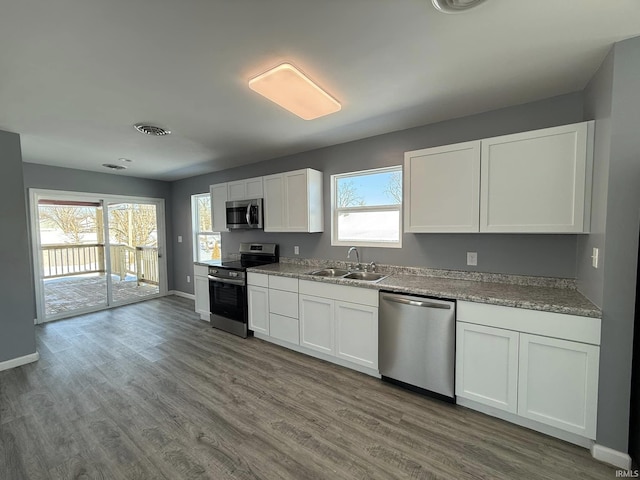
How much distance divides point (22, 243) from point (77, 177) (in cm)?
211

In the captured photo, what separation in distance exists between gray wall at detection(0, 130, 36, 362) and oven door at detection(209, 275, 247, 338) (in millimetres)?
1958

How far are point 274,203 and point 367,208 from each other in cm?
132

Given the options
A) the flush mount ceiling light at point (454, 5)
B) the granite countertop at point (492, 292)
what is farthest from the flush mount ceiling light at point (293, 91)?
the granite countertop at point (492, 292)

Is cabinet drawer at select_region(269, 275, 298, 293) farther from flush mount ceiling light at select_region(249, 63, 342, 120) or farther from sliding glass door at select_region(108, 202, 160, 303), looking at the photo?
sliding glass door at select_region(108, 202, 160, 303)

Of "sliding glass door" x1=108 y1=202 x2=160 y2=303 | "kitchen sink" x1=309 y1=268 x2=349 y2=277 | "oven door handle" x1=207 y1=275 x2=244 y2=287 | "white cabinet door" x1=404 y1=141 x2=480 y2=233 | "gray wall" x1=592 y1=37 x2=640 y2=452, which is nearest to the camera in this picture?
"gray wall" x1=592 y1=37 x2=640 y2=452

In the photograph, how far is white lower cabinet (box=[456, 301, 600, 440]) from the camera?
169cm

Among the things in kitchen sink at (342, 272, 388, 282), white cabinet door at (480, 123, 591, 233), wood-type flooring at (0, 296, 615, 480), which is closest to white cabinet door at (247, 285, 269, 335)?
wood-type flooring at (0, 296, 615, 480)

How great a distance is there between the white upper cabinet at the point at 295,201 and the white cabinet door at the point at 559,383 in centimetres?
242

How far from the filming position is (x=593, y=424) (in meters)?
1.68

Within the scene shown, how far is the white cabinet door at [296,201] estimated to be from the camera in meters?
3.39

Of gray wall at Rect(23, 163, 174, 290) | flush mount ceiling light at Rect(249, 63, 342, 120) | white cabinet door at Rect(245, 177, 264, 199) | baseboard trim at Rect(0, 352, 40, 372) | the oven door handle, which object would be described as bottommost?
baseboard trim at Rect(0, 352, 40, 372)

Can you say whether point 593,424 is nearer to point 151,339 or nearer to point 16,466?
point 16,466

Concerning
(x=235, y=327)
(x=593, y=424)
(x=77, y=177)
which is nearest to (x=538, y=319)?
(x=593, y=424)

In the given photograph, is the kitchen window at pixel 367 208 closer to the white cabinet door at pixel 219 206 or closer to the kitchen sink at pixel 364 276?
the kitchen sink at pixel 364 276
